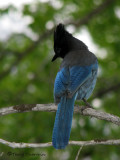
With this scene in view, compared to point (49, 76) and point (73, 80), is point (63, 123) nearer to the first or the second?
point (73, 80)

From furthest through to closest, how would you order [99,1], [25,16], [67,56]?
[99,1] < [25,16] < [67,56]

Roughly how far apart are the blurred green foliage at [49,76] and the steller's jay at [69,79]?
3.79ft

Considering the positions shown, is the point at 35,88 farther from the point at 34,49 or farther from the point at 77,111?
the point at 77,111

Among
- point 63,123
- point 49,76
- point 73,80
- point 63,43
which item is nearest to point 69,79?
point 73,80

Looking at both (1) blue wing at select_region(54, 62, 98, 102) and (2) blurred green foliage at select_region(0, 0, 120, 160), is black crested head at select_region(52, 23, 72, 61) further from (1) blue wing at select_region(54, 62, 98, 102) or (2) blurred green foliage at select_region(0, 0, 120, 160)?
(2) blurred green foliage at select_region(0, 0, 120, 160)

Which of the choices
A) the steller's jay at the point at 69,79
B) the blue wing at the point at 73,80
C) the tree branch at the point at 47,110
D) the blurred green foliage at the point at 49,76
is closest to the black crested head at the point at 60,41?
the steller's jay at the point at 69,79

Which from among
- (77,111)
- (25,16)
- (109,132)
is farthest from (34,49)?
(77,111)

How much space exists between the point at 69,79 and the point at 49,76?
2.23 m

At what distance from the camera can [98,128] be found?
6723mm

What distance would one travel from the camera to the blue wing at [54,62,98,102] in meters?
4.55

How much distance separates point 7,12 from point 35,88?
4.89 feet

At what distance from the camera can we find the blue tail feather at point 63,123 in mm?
3923

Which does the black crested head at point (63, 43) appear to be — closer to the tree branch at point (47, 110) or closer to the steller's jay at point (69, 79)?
Result: the steller's jay at point (69, 79)

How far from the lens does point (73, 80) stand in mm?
4727
